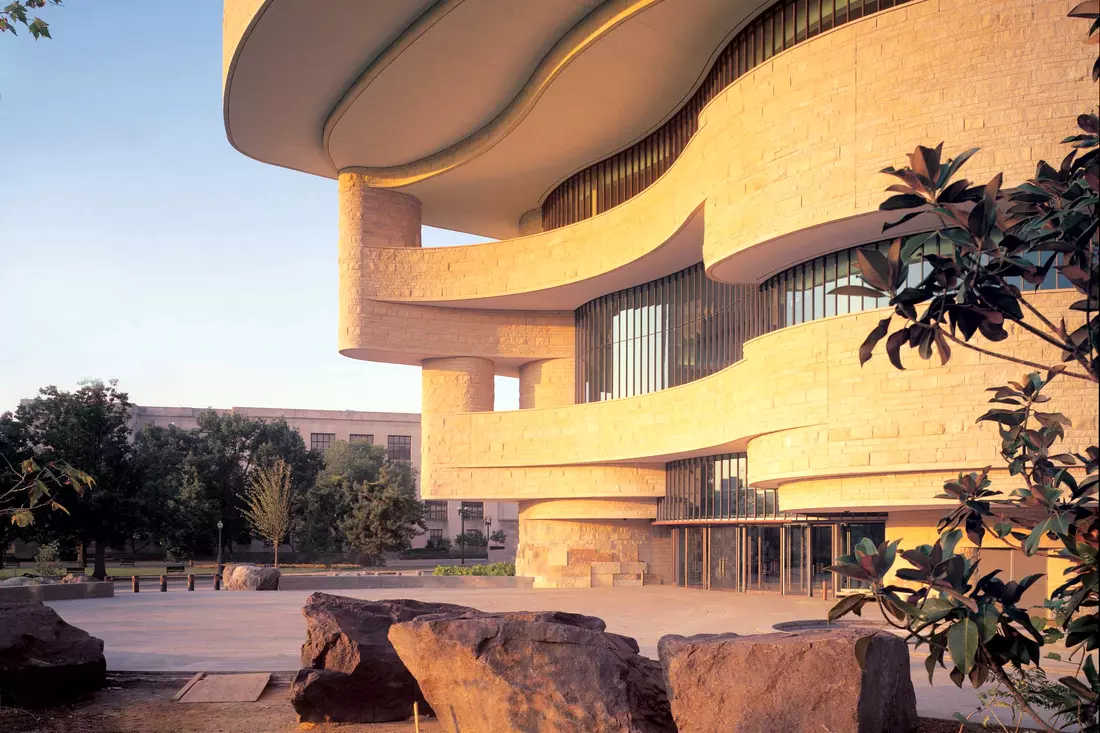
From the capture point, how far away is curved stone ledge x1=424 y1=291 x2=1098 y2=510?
65.0ft

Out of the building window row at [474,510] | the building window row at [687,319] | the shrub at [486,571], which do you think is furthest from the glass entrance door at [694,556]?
the building window row at [474,510]

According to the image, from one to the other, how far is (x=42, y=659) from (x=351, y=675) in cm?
416

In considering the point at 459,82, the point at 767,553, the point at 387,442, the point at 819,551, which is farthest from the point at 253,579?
the point at 387,442

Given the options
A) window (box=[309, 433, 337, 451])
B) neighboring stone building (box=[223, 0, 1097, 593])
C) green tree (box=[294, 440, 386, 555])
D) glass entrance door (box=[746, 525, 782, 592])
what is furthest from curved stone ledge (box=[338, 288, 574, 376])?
window (box=[309, 433, 337, 451])

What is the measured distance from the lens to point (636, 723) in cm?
950

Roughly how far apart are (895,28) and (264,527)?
38588 mm

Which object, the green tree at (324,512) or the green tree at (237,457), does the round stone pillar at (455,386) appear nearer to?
the green tree at (324,512)

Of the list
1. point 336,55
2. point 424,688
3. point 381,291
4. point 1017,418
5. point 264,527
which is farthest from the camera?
point 264,527

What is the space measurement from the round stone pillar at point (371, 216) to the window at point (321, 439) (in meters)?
55.7

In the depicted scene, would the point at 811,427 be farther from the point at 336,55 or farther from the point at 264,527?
the point at 264,527

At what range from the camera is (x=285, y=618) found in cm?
2483

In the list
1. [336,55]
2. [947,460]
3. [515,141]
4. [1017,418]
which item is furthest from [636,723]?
[515,141]

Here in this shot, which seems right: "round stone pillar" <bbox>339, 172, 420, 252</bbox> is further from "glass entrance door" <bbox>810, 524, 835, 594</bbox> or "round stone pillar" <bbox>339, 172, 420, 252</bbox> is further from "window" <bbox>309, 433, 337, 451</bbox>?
"window" <bbox>309, 433, 337, 451</bbox>

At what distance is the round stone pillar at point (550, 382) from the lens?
4119 cm
